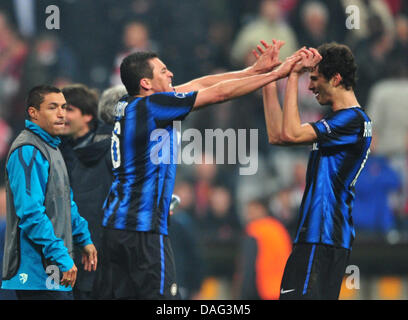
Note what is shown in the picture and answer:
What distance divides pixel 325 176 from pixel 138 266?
1.34 m

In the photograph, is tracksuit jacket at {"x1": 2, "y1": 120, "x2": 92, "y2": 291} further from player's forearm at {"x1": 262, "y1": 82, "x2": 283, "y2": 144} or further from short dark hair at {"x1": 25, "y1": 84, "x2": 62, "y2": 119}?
player's forearm at {"x1": 262, "y1": 82, "x2": 283, "y2": 144}

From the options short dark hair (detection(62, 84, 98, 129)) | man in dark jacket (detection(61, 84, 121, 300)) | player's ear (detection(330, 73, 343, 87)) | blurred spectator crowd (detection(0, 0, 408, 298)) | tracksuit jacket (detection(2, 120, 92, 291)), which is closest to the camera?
tracksuit jacket (detection(2, 120, 92, 291))

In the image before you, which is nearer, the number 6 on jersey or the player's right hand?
the player's right hand

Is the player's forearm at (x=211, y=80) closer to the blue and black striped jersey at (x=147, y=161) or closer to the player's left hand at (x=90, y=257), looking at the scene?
the blue and black striped jersey at (x=147, y=161)

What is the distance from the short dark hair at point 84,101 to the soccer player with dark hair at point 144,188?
113 centimetres

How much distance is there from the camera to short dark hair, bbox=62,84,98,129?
6.42 metres

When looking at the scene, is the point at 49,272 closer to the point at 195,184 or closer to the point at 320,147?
the point at 320,147

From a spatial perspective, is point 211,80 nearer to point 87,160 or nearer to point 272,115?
point 272,115

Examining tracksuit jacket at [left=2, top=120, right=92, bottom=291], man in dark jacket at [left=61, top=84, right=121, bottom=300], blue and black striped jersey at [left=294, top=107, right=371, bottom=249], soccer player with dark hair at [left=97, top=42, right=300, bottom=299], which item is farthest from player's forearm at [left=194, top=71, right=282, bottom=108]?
man in dark jacket at [left=61, top=84, right=121, bottom=300]

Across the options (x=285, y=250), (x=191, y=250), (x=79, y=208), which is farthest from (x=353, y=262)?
(x=79, y=208)

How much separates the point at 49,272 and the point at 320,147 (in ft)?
6.30

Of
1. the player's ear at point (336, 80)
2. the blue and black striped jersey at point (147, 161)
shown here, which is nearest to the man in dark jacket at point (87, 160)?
the blue and black striped jersey at point (147, 161)

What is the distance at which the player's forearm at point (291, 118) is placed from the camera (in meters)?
5.17

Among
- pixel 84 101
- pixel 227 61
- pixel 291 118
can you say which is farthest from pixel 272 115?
pixel 227 61
